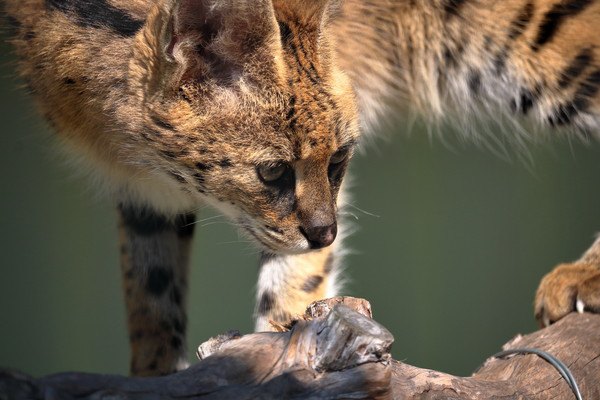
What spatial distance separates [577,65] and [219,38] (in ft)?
3.51

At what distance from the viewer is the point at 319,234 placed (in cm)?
223

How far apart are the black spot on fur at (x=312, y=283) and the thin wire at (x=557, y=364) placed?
0.77 metres

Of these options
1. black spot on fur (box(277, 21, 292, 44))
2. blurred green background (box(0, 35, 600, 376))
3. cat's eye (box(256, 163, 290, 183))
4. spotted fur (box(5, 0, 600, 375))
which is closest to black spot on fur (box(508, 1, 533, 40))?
spotted fur (box(5, 0, 600, 375))

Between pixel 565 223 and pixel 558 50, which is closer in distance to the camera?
pixel 558 50

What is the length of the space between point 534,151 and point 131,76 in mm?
2100

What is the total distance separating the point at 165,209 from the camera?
282 cm

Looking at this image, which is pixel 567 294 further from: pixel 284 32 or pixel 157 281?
pixel 157 281

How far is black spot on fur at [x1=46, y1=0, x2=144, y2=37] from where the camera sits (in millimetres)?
2297

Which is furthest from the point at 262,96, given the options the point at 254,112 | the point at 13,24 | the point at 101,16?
the point at 13,24

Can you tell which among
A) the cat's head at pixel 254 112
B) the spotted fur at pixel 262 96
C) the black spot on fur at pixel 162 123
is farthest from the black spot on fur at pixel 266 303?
the black spot on fur at pixel 162 123

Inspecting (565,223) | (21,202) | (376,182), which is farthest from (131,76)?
(565,223)

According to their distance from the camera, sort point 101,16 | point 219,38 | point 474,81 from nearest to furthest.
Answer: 1. point 219,38
2. point 101,16
3. point 474,81

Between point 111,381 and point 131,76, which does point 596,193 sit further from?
point 111,381

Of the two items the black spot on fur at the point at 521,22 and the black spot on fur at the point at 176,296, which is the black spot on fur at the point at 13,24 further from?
the black spot on fur at the point at 521,22
